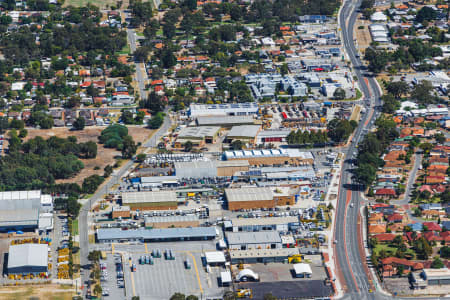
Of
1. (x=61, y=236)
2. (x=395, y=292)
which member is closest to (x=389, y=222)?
(x=395, y=292)

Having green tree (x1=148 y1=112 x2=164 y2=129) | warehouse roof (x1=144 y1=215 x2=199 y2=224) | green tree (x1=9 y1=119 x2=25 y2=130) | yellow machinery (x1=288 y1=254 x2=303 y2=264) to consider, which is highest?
green tree (x1=9 y1=119 x2=25 y2=130)

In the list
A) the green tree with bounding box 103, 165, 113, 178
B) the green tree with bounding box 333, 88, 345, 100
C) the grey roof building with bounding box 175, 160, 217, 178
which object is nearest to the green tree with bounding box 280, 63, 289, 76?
the green tree with bounding box 333, 88, 345, 100

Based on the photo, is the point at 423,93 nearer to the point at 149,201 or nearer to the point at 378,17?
the point at 378,17

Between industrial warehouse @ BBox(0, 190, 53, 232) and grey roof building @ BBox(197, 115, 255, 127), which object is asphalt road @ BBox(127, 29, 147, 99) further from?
industrial warehouse @ BBox(0, 190, 53, 232)

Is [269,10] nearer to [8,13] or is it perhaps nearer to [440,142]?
[8,13]

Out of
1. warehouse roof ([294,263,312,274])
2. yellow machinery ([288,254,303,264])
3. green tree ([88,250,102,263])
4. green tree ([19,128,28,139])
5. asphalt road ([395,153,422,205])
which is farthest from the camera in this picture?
green tree ([19,128,28,139])

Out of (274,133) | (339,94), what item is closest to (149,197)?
(274,133)

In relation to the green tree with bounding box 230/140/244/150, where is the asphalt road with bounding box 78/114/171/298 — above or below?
below
